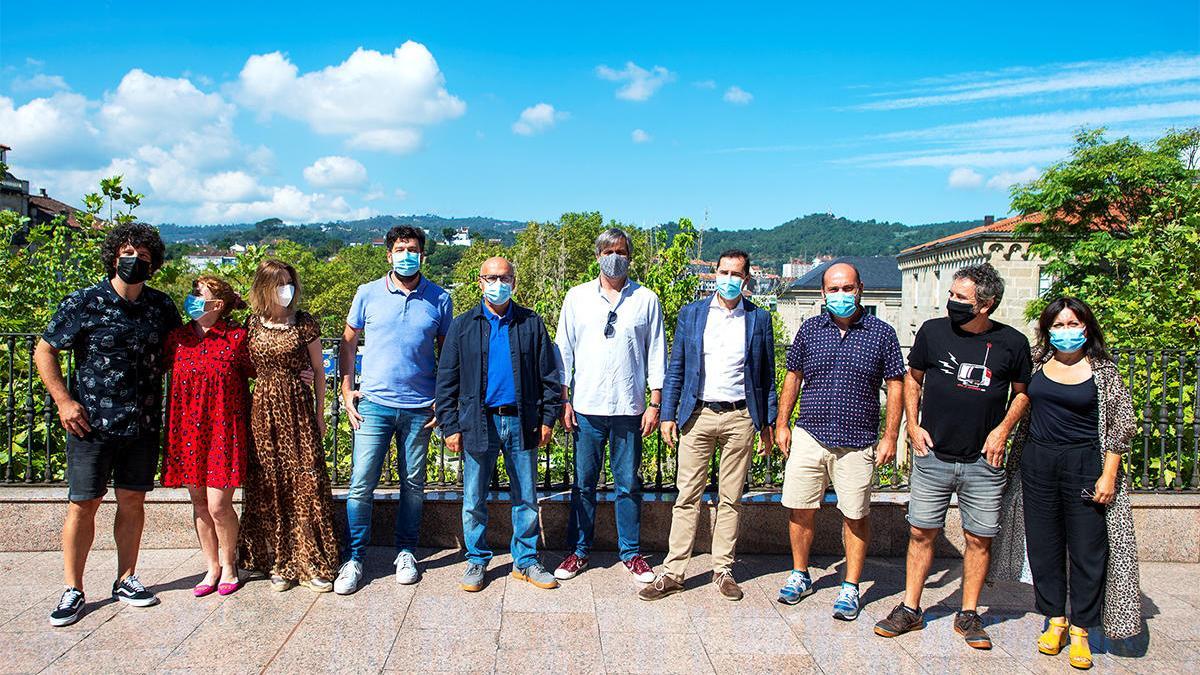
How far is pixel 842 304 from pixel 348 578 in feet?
10.4

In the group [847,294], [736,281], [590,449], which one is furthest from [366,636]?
[847,294]

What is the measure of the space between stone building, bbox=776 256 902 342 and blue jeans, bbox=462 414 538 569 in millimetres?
64905

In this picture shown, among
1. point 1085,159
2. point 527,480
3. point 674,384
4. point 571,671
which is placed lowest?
point 571,671

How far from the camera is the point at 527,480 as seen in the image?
15.6 ft

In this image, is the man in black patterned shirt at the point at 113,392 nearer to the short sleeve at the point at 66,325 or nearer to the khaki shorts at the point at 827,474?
the short sleeve at the point at 66,325

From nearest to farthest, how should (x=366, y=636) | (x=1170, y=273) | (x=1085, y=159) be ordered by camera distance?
(x=366, y=636) → (x=1170, y=273) → (x=1085, y=159)

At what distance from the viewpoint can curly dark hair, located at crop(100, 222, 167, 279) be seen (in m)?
4.22

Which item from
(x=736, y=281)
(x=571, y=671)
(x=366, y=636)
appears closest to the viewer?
(x=571, y=671)

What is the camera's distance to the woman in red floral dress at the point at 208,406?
4371mm

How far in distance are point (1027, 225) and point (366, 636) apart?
32.0 m

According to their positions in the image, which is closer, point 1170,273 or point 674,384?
point 674,384

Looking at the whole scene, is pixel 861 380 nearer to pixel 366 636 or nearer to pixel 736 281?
pixel 736 281

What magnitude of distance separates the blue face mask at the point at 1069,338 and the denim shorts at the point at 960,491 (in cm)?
68

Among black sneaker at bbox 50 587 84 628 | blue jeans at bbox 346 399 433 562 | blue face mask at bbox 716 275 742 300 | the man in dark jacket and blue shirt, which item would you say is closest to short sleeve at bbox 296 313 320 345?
blue jeans at bbox 346 399 433 562
